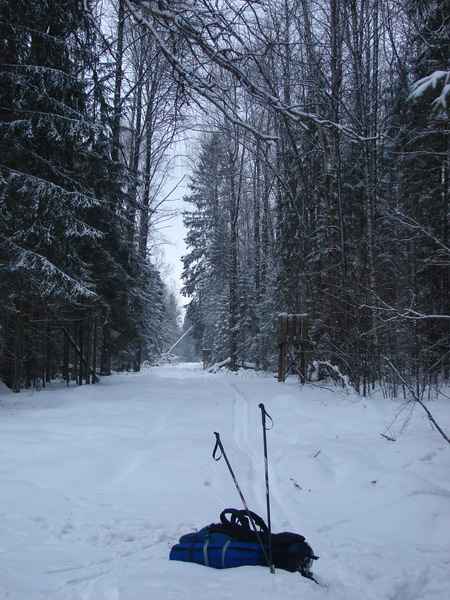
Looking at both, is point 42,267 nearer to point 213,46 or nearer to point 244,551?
point 213,46

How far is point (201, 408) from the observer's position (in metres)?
9.42

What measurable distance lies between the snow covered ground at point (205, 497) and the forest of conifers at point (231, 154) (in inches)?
77.8

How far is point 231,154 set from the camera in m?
21.3

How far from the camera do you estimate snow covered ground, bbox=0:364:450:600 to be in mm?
2865

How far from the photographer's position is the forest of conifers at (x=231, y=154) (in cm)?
390

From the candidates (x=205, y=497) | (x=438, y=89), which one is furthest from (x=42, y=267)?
(x=438, y=89)

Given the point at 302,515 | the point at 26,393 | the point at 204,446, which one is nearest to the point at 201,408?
the point at 204,446

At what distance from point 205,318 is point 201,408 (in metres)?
22.8

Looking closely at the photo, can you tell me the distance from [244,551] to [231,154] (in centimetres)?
2047

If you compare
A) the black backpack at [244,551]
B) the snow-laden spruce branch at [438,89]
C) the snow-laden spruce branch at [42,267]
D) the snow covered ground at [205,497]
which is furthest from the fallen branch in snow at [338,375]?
the snow-laden spruce branch at [438,89]

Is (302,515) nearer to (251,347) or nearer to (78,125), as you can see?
(78,125)

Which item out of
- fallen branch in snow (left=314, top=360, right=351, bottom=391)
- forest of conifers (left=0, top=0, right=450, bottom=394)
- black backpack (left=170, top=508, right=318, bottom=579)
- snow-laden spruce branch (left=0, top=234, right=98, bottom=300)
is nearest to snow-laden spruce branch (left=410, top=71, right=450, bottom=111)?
forest of conifers (left=0, top=0, right=450, bottom=394)

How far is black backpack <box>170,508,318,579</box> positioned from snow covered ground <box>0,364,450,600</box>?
9 centimetres

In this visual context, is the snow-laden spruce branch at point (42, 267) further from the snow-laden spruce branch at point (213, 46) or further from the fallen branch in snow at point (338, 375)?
the fallen branch in snow at point (338, 375)
